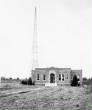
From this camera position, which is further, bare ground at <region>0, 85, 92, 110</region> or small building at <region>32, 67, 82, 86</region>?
small building at <region>32, 67, 82, 86</region>

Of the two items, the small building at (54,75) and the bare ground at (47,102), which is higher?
the small building at (54,75)

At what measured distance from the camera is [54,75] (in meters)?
44.6

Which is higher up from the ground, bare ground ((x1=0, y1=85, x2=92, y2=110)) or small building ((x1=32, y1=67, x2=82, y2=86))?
small building ((x1=32, y1=67, x2=82, y2=86))

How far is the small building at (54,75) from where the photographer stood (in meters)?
43.5

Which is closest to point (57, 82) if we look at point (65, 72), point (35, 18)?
point (65, 72)

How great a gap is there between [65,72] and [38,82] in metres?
6.49

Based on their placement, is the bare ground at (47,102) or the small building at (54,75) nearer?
the bare ground at (47,102)

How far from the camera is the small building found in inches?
1714

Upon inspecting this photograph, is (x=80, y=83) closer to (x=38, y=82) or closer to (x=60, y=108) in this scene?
(x=38, y=82)

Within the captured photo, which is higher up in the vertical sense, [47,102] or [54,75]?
[54,75]

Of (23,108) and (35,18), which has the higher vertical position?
(35,18)

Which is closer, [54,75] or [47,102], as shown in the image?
[47,102]

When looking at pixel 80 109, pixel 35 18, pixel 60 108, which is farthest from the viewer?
pixel 35 18

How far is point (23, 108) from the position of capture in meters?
9.88
